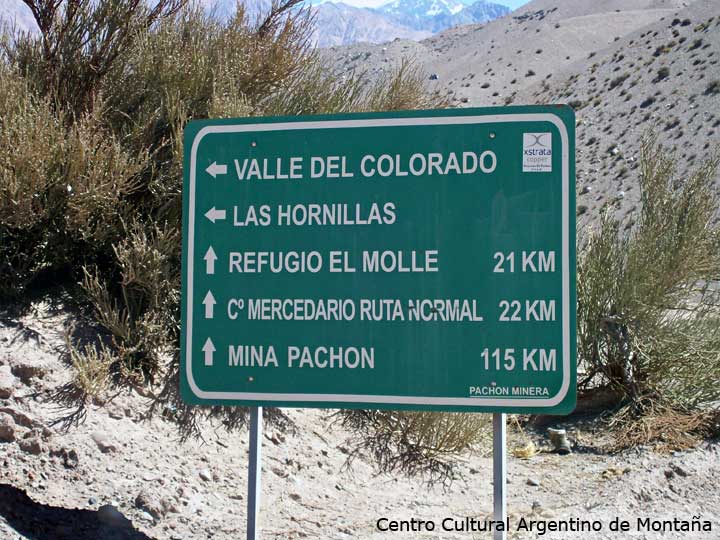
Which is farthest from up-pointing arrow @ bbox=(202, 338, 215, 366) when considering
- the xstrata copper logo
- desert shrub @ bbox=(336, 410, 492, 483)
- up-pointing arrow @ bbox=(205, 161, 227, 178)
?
desert shrub @ bbox=(336, 410, 492, 483)

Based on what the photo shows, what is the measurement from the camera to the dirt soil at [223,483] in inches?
182

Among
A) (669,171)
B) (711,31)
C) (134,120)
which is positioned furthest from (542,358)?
(711,31)

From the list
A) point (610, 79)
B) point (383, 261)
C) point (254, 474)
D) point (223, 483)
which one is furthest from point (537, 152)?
point (610, 79)

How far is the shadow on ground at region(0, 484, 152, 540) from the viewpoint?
4.16m

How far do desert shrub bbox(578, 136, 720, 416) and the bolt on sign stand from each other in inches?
191

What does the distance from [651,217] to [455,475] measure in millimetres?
3435

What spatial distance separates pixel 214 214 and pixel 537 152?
1.37m

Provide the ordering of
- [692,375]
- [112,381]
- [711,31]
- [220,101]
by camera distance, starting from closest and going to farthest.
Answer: [112,381]
[220,101]
[692,375]
[711,31]

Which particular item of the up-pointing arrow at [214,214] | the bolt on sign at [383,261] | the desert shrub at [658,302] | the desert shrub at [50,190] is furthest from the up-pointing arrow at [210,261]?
the desert shrub at [658,302]

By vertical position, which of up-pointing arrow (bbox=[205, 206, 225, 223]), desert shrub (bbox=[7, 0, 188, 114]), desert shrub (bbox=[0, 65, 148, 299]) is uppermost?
desert shrub (bbox=[7, 0, 188, 114])

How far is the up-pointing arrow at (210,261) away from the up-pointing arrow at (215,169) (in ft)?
1.06

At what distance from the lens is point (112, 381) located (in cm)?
579

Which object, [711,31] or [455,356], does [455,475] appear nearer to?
[455,356]

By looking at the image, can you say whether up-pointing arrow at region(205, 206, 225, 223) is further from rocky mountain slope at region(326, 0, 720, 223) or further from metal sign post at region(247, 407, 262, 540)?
rocky mountain slope at region(326, 0, 720, 223)
